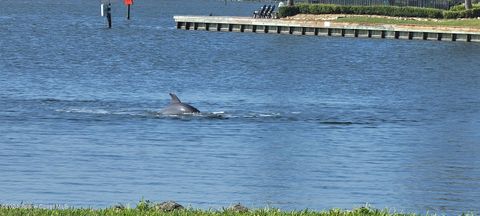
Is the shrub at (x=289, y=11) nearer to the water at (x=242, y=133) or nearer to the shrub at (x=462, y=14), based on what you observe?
the shrub at (x=462, y=14)

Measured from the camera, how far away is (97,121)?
35125 millimetres

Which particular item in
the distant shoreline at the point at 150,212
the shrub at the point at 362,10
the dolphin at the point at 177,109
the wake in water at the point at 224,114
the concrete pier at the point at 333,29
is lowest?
the concrete pier at the point at 333,29

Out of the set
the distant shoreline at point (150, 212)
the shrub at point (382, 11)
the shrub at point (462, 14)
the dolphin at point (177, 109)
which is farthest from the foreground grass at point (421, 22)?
the distant shoreline at point (150, 212)

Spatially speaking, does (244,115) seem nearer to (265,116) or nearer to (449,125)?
(265,116)

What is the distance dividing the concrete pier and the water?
13828 millimetres

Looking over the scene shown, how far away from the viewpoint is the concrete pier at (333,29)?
8450cm

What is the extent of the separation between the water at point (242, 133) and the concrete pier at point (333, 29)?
13.8 m

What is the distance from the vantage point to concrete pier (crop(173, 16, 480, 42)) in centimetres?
8450

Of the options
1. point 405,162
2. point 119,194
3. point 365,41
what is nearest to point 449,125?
point 405,162

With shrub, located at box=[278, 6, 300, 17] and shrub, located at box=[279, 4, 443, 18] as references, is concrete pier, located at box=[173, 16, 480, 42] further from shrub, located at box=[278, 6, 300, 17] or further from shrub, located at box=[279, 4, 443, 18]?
shrub, located at box=[279, 4, 443, 18]

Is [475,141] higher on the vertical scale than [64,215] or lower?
lower

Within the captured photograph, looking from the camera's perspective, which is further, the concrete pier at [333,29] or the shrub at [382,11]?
the shrub at [382,11]

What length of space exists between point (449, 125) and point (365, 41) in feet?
175

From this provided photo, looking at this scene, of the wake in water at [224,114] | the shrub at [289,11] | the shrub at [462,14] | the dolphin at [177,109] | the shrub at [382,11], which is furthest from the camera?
the shrub at [289,11]
